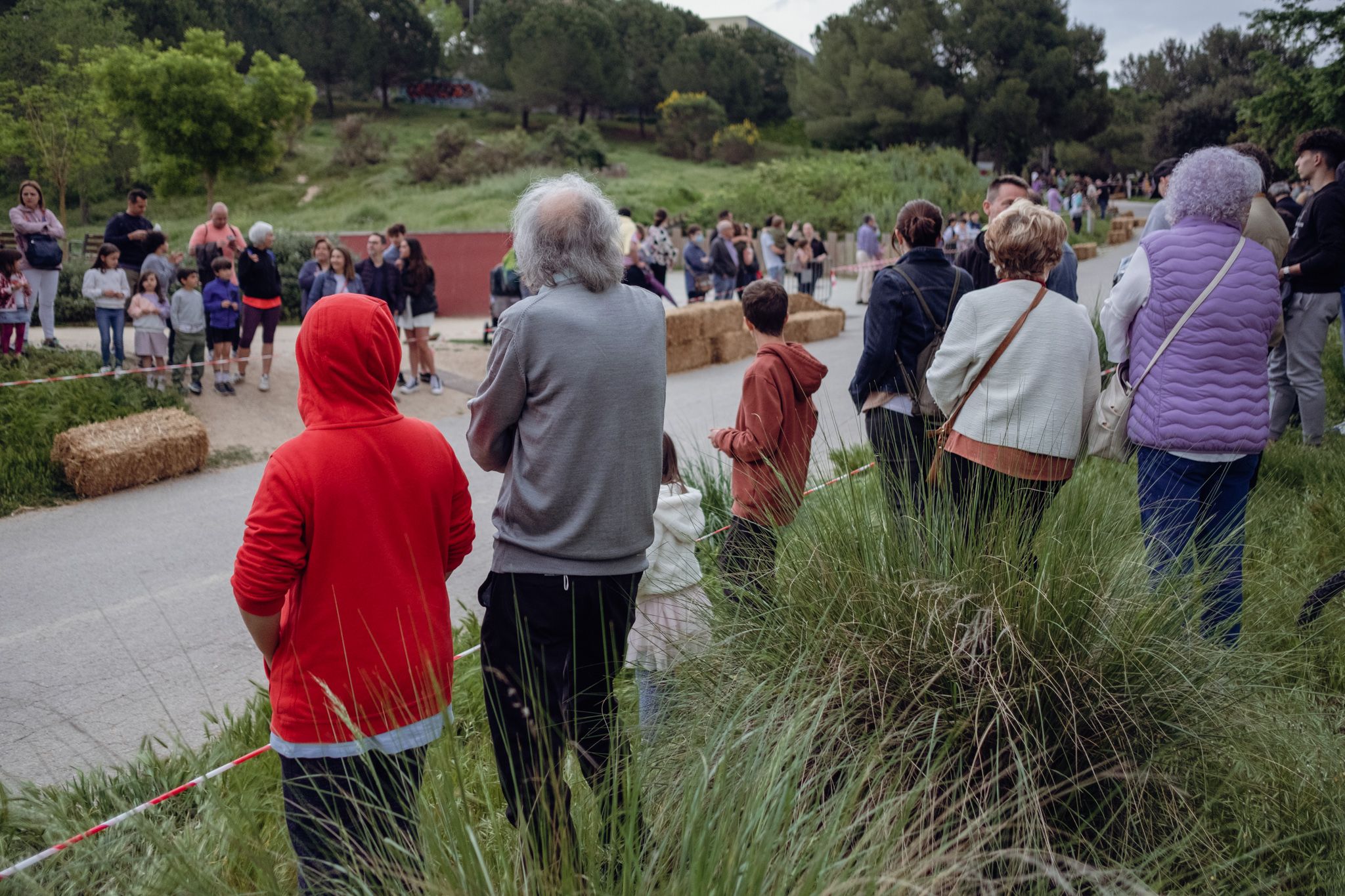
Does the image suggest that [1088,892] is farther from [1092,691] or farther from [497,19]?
[497,19]

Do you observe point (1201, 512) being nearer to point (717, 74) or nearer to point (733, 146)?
point (733, 146)

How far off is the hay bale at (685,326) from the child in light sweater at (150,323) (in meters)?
5.93

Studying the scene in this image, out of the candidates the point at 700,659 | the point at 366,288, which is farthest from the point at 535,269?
the point at 366,288

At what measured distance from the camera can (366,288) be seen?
40.0ft

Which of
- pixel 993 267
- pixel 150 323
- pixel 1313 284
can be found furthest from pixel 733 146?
pixel 993 267

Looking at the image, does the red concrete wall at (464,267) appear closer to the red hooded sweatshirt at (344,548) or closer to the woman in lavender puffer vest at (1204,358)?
the woman in lavender puffer vest at (1204,358)

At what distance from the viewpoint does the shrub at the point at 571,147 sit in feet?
193

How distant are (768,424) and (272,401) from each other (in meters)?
8.87

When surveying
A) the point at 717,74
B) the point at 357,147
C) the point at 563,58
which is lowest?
the point at 357,147

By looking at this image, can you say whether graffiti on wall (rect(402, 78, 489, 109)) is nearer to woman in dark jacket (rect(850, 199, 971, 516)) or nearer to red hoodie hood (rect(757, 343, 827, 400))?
woman in dark jacket (rect(850, 199, 971, 516))

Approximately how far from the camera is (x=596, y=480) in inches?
108

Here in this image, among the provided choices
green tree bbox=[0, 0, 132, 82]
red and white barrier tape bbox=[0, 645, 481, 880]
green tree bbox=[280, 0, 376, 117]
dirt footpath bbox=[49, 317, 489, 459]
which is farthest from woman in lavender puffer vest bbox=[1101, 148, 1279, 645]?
green tree bbox=[280, 0, 376, 117]

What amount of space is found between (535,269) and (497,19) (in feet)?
317

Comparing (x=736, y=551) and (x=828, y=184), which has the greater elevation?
(x=828, y=184)
